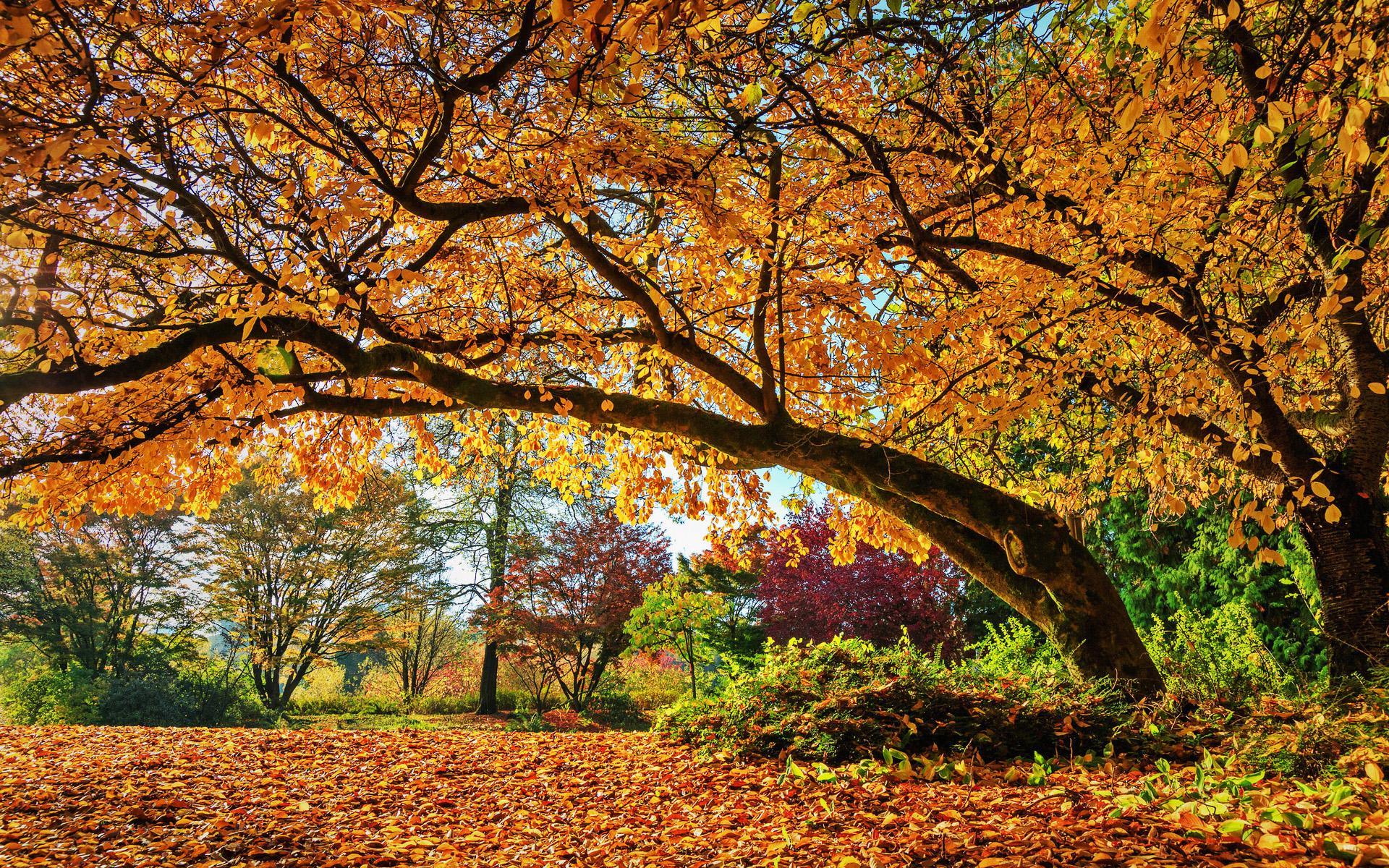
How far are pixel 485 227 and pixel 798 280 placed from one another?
2.58 metres

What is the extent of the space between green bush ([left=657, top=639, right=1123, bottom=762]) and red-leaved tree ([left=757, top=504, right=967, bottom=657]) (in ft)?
17.3

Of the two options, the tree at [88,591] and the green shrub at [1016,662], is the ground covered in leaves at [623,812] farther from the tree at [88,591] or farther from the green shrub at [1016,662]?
the tree at [88,591]

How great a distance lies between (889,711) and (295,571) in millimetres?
11959

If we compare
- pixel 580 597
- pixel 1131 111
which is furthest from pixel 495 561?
pixel 1131 111

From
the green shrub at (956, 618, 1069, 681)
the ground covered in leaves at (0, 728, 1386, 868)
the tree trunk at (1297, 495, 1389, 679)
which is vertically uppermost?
the tree trunk at (1297, 495, 1389, 679)

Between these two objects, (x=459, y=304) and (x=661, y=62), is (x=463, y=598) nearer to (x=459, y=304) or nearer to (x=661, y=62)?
(x=459, y=304)

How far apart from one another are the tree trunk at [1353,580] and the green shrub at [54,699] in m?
14.7

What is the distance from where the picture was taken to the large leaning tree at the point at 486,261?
3.72 metres

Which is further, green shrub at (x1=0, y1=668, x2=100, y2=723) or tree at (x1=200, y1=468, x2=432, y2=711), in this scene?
tree at (x1=200, y1=468, x2=432, y2=711)

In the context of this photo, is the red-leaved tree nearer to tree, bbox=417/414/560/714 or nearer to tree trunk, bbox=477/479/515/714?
tree, bbox=417/414/560/714

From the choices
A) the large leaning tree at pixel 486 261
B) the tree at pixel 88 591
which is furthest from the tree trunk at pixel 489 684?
the large leaning tree at pixel 486 261

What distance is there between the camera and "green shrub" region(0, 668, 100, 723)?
10875mm

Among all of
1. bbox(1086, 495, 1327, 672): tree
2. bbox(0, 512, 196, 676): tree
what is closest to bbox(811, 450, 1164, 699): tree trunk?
bbox(1086, 495, 1327, 672): tree

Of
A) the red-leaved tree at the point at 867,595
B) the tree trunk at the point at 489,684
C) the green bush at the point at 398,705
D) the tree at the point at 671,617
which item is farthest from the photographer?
the green bush at the point at 398,705
